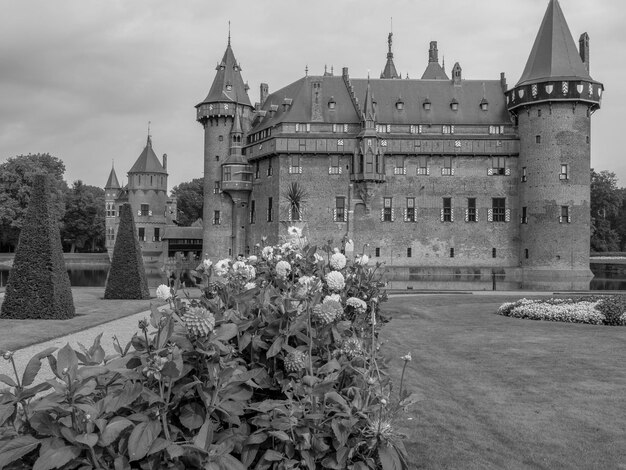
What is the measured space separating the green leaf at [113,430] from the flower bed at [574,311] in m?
15.3

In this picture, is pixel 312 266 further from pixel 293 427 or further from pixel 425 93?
pixel 425 93

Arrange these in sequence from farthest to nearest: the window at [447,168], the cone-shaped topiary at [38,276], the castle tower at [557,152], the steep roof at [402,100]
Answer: the steep roof at [402,100] < the window at [447,168] < the castle tower at [557,152] < the cone-shaped topiary at [38,276]

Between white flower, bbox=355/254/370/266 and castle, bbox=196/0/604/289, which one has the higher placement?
castle, bbox=196/0/604/289

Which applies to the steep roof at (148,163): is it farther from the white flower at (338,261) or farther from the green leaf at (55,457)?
the green leaf at (55,457)

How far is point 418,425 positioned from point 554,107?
1728 inches

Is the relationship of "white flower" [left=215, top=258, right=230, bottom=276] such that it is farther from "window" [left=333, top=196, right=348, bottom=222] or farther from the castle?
"window" [left=333, top=196, right=348, bottom=222]

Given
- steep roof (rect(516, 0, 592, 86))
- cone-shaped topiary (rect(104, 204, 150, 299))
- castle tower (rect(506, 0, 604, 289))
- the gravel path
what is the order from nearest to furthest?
1. the gravel path
2. cone-shaped topiary (rect(104, 204, 150, 299))
3. castle tower (rect(506, 0, 604, 289))
4. steep roof (rect(516, 0, 592, 86))

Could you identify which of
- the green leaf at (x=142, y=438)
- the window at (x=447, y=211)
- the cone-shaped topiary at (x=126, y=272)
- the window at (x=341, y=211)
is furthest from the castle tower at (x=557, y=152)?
the green leaf at (x=142, y=438)

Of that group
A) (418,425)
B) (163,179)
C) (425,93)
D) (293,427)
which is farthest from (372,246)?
(293,427)

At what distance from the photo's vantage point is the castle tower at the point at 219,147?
5319 centimetres

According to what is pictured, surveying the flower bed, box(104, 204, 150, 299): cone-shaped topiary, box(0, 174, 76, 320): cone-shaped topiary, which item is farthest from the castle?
box(0, 174, 76, 320): cone-shaped topiary

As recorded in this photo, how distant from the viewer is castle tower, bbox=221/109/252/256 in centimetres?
5269

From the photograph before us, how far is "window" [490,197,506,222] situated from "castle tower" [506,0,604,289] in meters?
2.60

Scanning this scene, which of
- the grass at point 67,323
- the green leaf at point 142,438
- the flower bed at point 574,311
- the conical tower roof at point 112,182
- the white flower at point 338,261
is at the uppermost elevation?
the conical tower roof at point 112,182
